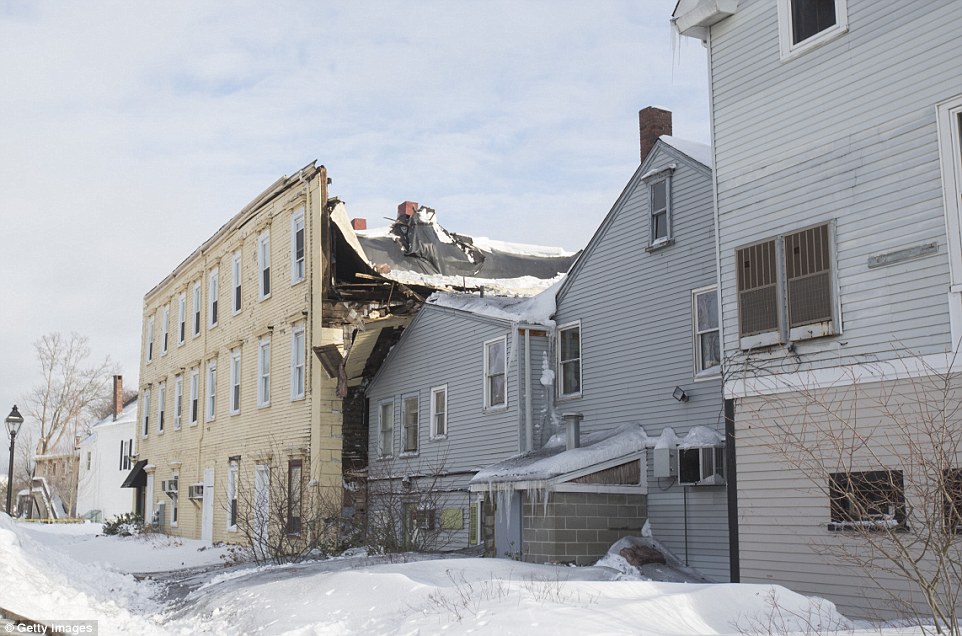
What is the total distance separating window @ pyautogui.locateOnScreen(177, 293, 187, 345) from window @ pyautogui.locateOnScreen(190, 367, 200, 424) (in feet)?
7.79

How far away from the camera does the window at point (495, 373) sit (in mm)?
21641

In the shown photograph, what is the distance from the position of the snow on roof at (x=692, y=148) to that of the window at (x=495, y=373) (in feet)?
18.4

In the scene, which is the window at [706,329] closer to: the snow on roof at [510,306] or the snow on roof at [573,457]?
the snow on roof at [573,457]

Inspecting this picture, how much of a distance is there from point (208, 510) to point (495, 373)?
1504cm

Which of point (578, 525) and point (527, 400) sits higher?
point (527, 400)

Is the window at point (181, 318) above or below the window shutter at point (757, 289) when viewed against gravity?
above

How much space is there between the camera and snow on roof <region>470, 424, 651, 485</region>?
56.4 ft

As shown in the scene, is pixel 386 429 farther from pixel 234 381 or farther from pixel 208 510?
pixel 208 510

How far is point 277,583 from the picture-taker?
1481cm

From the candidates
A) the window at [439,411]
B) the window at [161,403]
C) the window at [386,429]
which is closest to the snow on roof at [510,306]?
the window at [439,411]

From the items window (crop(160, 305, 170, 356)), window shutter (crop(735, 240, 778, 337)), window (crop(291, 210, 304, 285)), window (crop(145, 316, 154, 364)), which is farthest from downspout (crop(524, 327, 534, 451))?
window (crop(145, 316, 154, 364))

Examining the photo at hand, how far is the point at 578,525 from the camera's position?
673 inches

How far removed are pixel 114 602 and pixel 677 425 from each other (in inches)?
379

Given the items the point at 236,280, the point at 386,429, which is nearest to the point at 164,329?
the point at 236,280
